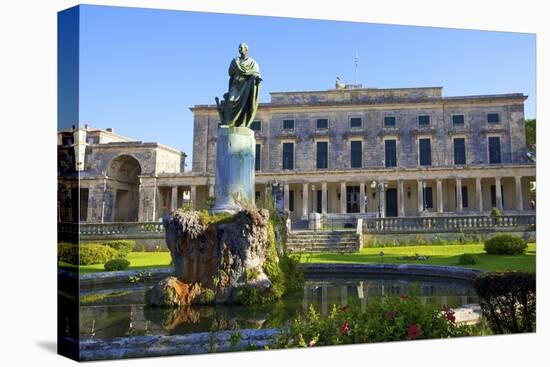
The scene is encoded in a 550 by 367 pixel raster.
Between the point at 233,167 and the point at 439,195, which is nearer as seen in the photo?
the point at 233,167

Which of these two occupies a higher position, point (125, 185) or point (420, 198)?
point (125, 185)

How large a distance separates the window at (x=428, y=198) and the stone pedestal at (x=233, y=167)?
30.4 meters

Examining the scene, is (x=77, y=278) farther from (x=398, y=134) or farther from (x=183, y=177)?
(x=398, y=134)

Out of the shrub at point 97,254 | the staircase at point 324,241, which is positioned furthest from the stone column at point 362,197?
the shrub at point 97,254

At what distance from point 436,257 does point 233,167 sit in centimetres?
1016

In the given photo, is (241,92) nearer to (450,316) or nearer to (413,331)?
(413,331)

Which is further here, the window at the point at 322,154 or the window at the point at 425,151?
the window at the point at 322,154

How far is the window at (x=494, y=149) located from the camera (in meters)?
39.5

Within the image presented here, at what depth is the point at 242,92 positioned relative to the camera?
1066 centimetres

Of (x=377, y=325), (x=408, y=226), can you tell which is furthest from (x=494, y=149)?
(x=377, y=325)

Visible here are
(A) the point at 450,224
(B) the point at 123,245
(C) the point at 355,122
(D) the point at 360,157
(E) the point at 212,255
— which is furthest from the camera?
(C) the point at 355,122

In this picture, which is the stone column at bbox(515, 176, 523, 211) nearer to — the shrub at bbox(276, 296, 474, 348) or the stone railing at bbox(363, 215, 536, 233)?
the stone railing at bbox(363, 215, 536, 233)

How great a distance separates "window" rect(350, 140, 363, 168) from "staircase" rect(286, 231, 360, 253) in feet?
57.4

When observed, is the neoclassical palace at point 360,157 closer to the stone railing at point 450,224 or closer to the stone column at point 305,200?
the stone column at point 305,200
